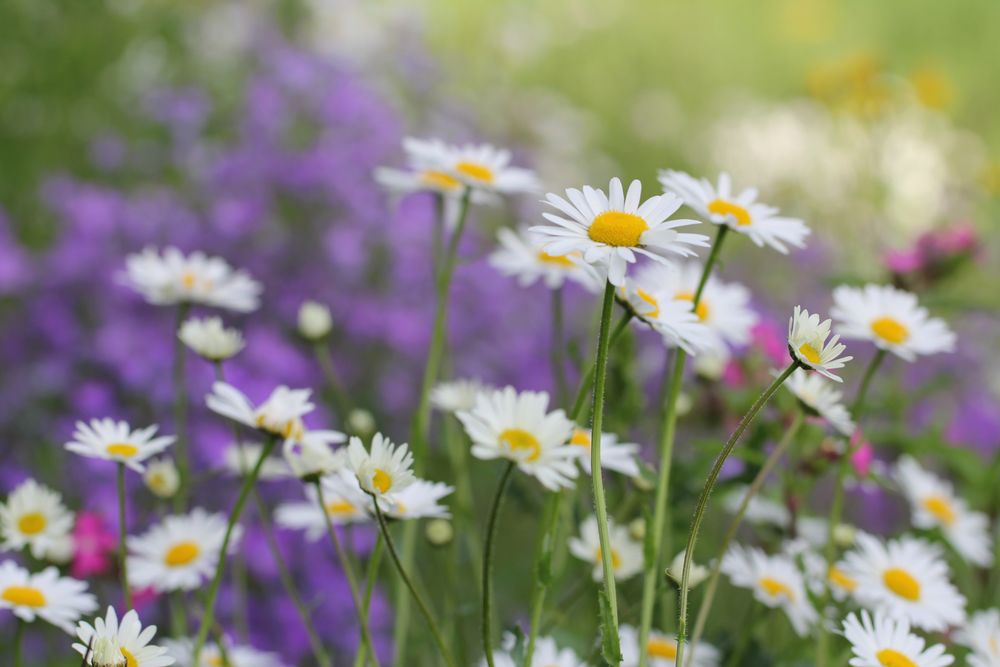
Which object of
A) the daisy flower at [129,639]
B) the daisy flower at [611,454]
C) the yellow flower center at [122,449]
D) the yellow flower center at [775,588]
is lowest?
the daisy flower at [129,639]

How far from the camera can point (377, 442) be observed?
582 millimetres

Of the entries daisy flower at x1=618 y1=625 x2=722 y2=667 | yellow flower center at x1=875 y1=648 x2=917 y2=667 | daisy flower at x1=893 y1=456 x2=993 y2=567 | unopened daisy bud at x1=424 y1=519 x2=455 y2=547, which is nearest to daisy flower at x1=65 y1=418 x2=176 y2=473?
unopened daisy bud at x1=424 y1=519 x2=455 y2=547

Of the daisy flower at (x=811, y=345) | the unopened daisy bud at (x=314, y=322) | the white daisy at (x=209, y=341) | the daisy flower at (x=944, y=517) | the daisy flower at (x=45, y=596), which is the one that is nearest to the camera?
the daisy flower at (x=811, y=345)

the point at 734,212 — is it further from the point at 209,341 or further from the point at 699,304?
the point at 209,341

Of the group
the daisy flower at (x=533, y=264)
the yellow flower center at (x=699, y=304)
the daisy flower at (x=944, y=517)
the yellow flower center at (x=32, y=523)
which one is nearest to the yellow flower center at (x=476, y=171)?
the daisy flower at (x=533, y=264)

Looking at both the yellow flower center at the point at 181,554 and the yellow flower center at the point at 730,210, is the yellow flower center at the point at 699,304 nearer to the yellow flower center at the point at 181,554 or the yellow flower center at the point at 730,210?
the yellow flower center at the point at 730,210

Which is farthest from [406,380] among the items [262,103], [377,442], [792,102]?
[792,102]

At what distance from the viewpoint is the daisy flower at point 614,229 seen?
1.88 feet

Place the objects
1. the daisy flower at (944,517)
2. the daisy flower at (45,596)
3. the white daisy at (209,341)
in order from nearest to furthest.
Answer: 1. the daisy flower at (45,596)
2. the white daisy at (209,341)
3. the daisy flower at (944,517)

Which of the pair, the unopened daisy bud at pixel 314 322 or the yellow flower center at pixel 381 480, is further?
the unopened daisy bud at pixel 314 322

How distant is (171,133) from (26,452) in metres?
0.73

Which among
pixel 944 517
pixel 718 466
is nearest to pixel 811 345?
pixel 718 466

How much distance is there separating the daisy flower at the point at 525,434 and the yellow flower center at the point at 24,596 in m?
0.28

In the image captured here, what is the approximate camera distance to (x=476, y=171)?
87 cm
